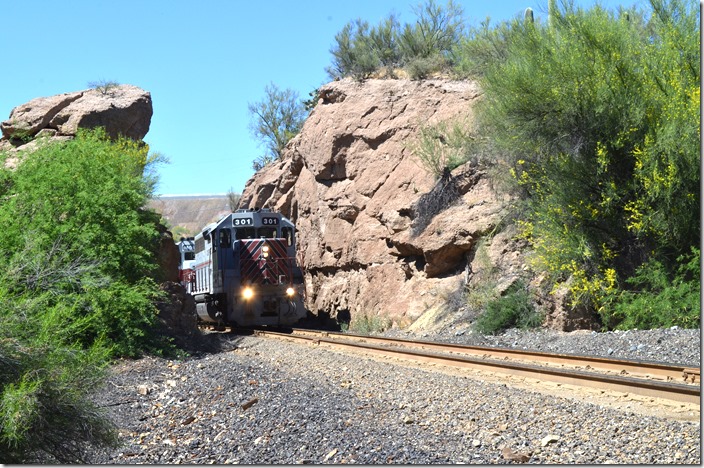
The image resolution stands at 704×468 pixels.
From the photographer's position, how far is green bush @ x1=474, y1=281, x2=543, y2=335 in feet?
59.2

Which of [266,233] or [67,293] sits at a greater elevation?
[266,233]

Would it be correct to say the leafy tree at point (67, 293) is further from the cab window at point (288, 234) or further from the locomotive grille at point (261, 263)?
the cab window at point (288, 234)

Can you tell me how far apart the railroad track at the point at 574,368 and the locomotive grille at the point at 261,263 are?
291 inches

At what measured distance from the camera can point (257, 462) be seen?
749cm

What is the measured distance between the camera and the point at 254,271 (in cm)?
2430

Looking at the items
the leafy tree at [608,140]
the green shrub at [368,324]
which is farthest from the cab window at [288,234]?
the leafy tree at [608,140]

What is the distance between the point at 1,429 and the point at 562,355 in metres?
8.96

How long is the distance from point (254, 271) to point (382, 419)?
52.5ft

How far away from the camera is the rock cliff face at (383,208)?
74.5 ft

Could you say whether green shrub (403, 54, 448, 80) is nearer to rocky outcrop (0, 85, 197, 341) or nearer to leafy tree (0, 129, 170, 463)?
rocky outcrop (0, 85, 197, 341)

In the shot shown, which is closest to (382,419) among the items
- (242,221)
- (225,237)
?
(225,237)

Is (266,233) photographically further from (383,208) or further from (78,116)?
(78,116)

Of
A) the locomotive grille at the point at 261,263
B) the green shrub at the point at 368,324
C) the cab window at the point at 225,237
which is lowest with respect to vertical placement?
the green shrub at the point at 368,324

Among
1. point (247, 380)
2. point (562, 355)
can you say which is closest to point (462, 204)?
point (562, 355)
